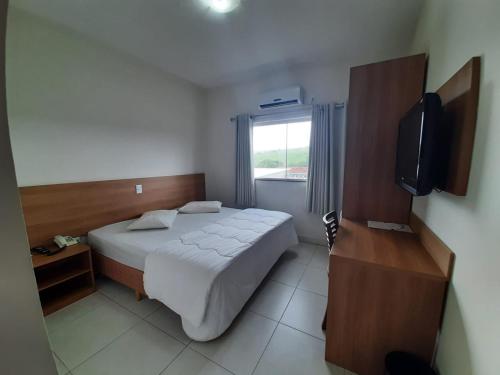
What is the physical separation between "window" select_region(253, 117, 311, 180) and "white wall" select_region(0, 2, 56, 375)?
10.1 ft

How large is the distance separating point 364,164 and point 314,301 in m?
1.40

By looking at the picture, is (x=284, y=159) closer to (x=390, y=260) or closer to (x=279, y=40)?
(x=279, y=40)

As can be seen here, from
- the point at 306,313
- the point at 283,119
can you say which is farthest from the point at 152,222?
the point at 283,119

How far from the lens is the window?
316cm

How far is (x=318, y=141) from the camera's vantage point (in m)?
2.88

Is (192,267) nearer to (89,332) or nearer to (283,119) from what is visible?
(89,332)

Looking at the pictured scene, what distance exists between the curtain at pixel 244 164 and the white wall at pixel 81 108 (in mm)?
1080

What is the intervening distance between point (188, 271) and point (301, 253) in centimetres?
187

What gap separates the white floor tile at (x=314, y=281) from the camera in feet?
6.82

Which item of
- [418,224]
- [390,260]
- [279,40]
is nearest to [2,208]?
[390,260]

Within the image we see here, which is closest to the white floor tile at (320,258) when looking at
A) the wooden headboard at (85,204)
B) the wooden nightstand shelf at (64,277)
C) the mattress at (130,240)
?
the mattress at (130,240)

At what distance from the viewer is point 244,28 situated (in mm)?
2029

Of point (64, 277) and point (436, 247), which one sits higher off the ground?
point (436, 247)

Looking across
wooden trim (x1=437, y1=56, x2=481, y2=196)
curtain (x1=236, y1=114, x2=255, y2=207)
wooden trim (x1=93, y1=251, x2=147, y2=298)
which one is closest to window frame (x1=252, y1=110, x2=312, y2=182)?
curtain (x1=236, y1=114, x2=255, y2=207)
